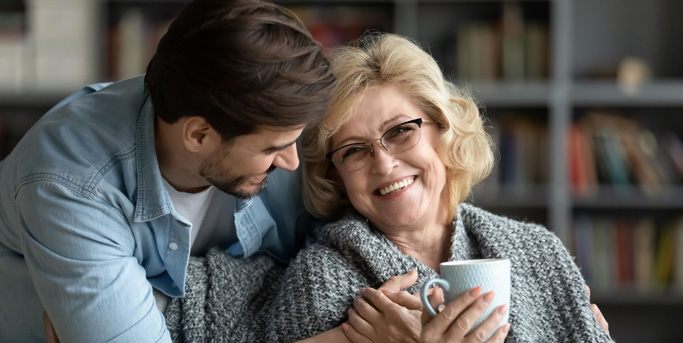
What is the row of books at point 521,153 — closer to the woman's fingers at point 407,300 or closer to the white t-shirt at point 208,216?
the white t-shirt at point 208,216

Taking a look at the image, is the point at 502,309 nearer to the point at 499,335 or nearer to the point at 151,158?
the point at 499,335

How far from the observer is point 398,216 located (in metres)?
1.62

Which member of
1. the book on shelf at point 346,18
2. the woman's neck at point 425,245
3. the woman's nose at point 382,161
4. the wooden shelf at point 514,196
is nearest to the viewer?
the woman's nose at point 382,161

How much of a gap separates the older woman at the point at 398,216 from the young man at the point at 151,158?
184 mm

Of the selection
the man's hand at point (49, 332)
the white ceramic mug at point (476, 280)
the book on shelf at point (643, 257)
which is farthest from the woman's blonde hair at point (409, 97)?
the book on shelf at point (643, 257)

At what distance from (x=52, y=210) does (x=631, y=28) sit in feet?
11.6

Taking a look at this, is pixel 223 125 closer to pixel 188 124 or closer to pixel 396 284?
pixel 188 124

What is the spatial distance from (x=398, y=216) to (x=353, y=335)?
278 mm

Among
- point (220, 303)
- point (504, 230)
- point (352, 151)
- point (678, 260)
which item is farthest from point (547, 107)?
point (220, 303)

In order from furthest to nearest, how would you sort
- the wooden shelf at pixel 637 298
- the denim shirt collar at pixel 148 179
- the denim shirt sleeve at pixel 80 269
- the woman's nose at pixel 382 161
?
1. the wooden shelf at pixel 637 298
2. the woman's nose at pixel 382 161
3. the denim shirt collar at pixel 148 179
4. the denim shirt sleeve at pixel 80 269

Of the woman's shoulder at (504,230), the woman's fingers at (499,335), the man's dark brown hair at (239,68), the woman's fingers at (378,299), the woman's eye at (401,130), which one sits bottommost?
the woman's fingers at (378,299)

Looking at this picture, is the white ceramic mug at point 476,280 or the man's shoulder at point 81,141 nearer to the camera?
the white ceramic mug at point 476,280

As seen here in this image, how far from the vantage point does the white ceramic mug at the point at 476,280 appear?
126 centimetres

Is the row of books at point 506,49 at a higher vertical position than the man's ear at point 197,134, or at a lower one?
lower
